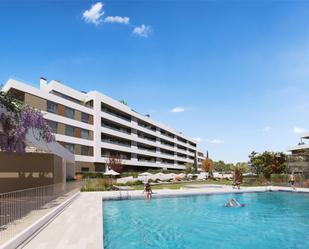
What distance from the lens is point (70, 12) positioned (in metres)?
16.5

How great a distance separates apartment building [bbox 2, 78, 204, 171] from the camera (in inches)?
1547

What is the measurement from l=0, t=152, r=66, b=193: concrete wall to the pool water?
7.51m

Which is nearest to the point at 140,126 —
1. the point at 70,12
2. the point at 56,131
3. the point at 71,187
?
the point at 56,131

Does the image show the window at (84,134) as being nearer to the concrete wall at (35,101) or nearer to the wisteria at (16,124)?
the concrete wall at (35,101)

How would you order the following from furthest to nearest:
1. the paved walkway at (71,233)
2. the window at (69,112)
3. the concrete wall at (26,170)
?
the window at (69,112) → the concrete wall at (26,170) → the paved walkway at (71,233)

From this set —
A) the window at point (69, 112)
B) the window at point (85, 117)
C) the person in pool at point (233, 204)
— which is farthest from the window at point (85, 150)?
the person in pool at point (233, 204)

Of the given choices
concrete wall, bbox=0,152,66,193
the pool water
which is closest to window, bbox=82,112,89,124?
concrete wall, bbox=0,152,66,193

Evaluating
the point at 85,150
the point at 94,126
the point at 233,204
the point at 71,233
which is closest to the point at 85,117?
the point at 94,126

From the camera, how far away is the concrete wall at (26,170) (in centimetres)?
2517

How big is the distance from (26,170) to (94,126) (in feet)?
72.7

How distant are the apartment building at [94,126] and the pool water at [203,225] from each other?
55.8 feet

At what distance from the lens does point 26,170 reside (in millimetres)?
26422

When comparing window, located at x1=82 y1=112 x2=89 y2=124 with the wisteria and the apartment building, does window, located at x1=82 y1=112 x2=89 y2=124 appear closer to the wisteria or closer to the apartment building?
the apartment building

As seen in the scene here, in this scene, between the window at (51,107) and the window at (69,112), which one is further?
the window at (69,112)
